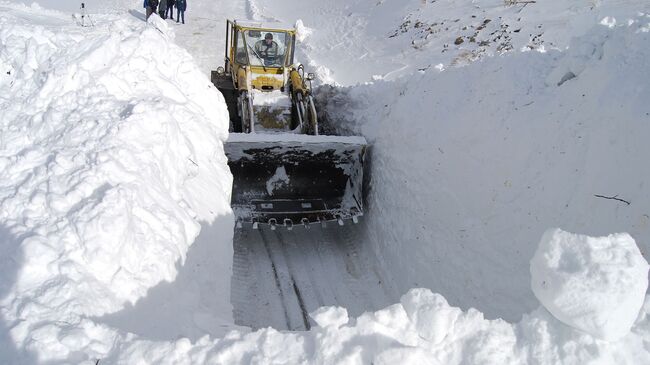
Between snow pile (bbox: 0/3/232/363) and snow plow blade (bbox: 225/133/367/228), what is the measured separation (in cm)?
105

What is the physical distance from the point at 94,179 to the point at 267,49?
5.63 meters

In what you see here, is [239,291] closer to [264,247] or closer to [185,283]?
[264,247]

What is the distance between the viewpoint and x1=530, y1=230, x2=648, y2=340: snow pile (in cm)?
252

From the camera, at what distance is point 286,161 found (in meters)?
7.40

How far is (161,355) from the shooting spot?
8.38ft

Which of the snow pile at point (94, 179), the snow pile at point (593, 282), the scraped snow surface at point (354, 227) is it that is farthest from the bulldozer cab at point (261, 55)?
the snow pile at point (593, 282)

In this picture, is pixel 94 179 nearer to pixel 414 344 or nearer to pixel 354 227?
pixel 414 344

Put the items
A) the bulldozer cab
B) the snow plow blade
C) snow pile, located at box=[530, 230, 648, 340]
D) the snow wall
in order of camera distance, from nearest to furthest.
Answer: snow pile, located at box=[530, 230, 648, 340]
the snow wall
the snow plow blade
the bulldozer cab

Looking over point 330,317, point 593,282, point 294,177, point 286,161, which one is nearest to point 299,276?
point 294,177

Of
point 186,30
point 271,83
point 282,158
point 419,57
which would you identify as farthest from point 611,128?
point 186,30

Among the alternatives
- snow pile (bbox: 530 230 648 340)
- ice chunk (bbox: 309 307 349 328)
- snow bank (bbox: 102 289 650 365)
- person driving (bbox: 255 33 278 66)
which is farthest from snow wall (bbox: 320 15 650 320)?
ice chunk (bbox: 309 307 349 328)

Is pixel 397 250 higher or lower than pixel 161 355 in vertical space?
lower

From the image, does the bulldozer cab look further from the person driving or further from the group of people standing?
the group of people standing

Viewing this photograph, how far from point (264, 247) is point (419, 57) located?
7.72 meters
